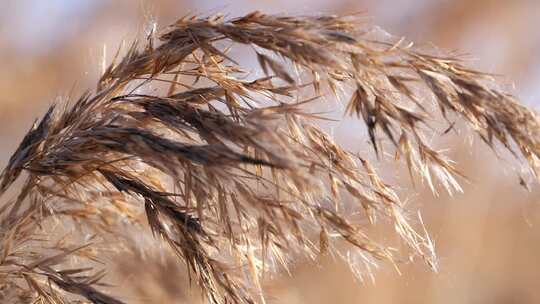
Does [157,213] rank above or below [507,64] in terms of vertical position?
below

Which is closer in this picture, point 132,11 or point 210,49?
point 210,49

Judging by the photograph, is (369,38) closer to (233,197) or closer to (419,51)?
(419,51)

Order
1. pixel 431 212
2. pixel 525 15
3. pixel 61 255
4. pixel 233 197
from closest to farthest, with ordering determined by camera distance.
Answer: pixel 233 197, pixel 61 255, pixel 431 212, pixel 525 15

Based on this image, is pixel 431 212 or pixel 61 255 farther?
pixel 431 212

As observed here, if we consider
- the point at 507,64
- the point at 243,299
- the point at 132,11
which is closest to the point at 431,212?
the point at 507,64

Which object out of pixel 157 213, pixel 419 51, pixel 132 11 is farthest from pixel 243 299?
pixel 132 11

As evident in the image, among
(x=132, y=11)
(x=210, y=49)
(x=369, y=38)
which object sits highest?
(x=132, y=11)

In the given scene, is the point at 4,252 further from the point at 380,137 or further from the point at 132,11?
the point at 132,11

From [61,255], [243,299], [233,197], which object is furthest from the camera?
[61,255]

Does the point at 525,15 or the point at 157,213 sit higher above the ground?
the point at 525,15
